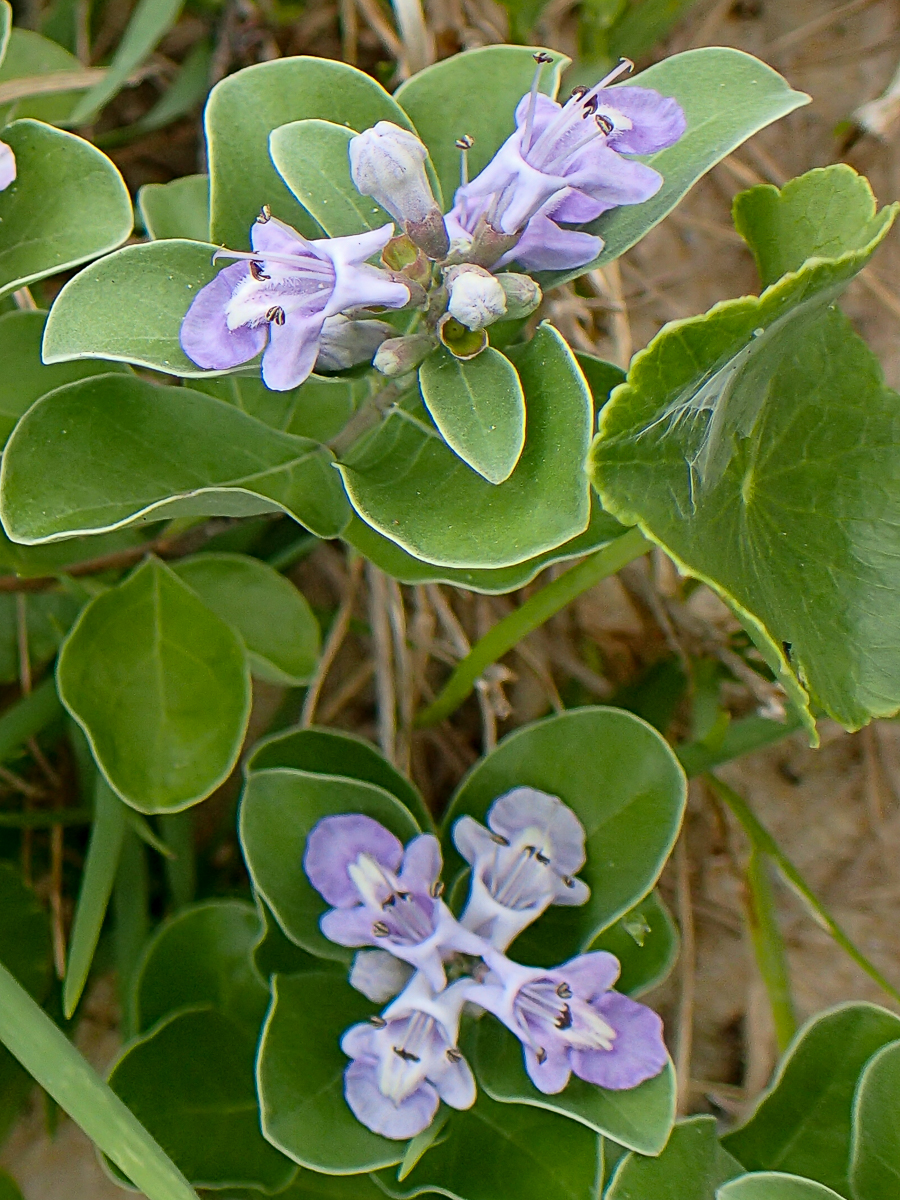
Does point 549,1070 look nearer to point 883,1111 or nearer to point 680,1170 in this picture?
point 680,1170

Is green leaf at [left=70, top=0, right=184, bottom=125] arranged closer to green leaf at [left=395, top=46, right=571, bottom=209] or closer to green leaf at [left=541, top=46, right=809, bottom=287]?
green leaf at [left=395, top=46, right=571, bottom=209]

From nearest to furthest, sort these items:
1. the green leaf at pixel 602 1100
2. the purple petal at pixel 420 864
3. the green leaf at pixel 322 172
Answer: the green leaf at pixel 322 172 → the green leaf at pixel 602 1100 → the purple petal at pixel 420 864

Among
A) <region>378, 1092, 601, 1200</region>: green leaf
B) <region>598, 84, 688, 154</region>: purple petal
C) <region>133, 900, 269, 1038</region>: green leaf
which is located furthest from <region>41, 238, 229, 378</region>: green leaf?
<region>378, 1092, 601, 1200</region>: green leaf

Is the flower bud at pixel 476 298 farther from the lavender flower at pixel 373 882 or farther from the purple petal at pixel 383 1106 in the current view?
the purple petal at pixel 383 1106

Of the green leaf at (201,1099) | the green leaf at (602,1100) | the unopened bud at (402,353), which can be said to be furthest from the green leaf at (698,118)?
the green leaf at (201,1099)

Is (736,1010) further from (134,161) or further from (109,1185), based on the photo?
(134,161)

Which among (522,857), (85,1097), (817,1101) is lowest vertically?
(817,1101)

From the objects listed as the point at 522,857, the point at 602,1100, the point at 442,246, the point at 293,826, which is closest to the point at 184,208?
the point at 442,246
